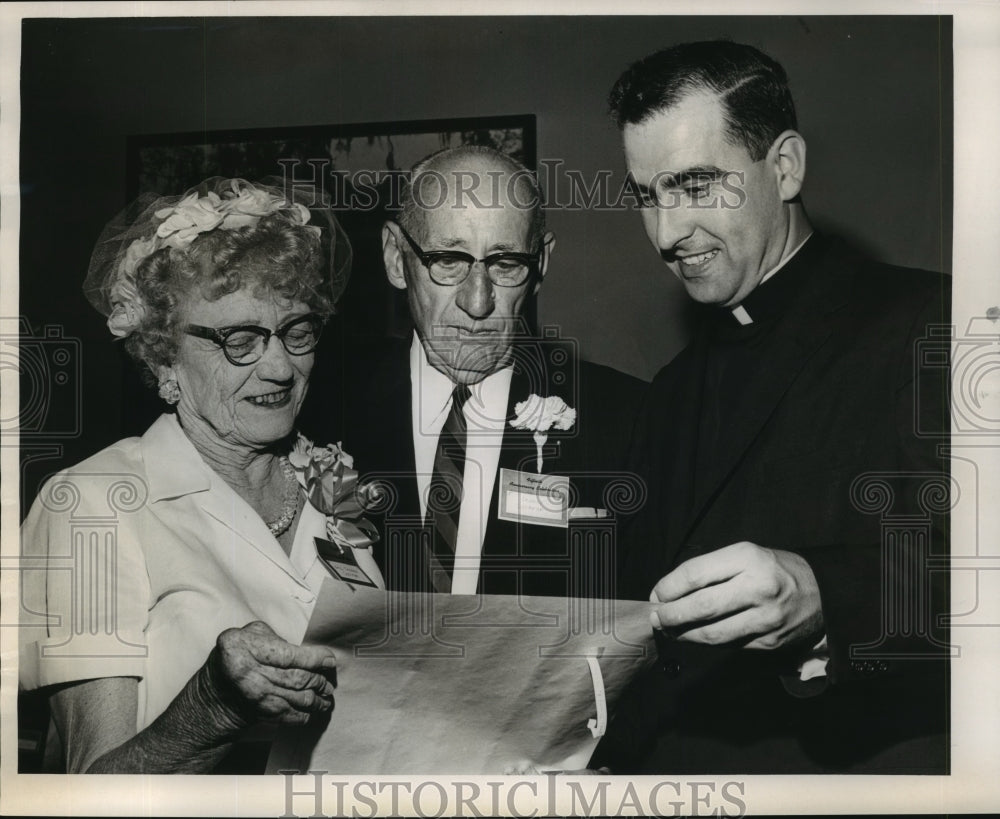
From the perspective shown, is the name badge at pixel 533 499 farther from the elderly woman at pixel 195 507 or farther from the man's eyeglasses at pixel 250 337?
the man's eyeglasses at pixel 250 337

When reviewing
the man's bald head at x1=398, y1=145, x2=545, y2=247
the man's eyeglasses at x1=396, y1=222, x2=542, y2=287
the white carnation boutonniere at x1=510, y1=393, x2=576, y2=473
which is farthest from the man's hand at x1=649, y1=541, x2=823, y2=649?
the man's bald head at x1=398, y1=145, x2=545, y2=247

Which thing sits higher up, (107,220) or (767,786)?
(107,220)

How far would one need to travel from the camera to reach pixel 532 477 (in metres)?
3.72

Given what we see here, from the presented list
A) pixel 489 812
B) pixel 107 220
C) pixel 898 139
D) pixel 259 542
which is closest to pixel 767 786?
pixel 489 812

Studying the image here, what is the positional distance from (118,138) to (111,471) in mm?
1142

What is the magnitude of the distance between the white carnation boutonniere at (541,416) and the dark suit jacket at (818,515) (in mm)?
251

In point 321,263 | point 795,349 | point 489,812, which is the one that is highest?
point 321,263

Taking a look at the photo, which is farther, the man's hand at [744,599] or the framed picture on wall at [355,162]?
the framed picture on wall at [355,162]

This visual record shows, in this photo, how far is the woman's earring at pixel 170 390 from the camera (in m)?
3.74

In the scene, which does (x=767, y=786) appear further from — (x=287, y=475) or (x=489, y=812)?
(x=287, y=475)

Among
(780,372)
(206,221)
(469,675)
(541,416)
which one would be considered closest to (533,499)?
(541,416)

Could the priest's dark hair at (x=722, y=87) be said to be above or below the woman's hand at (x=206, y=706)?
above

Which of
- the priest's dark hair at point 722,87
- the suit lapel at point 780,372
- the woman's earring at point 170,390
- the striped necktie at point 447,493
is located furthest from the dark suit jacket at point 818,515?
the woman's earring at point 170,390

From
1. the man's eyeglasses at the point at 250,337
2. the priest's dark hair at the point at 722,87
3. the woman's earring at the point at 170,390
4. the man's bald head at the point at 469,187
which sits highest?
the priest's dark hair at the point at 722,87
